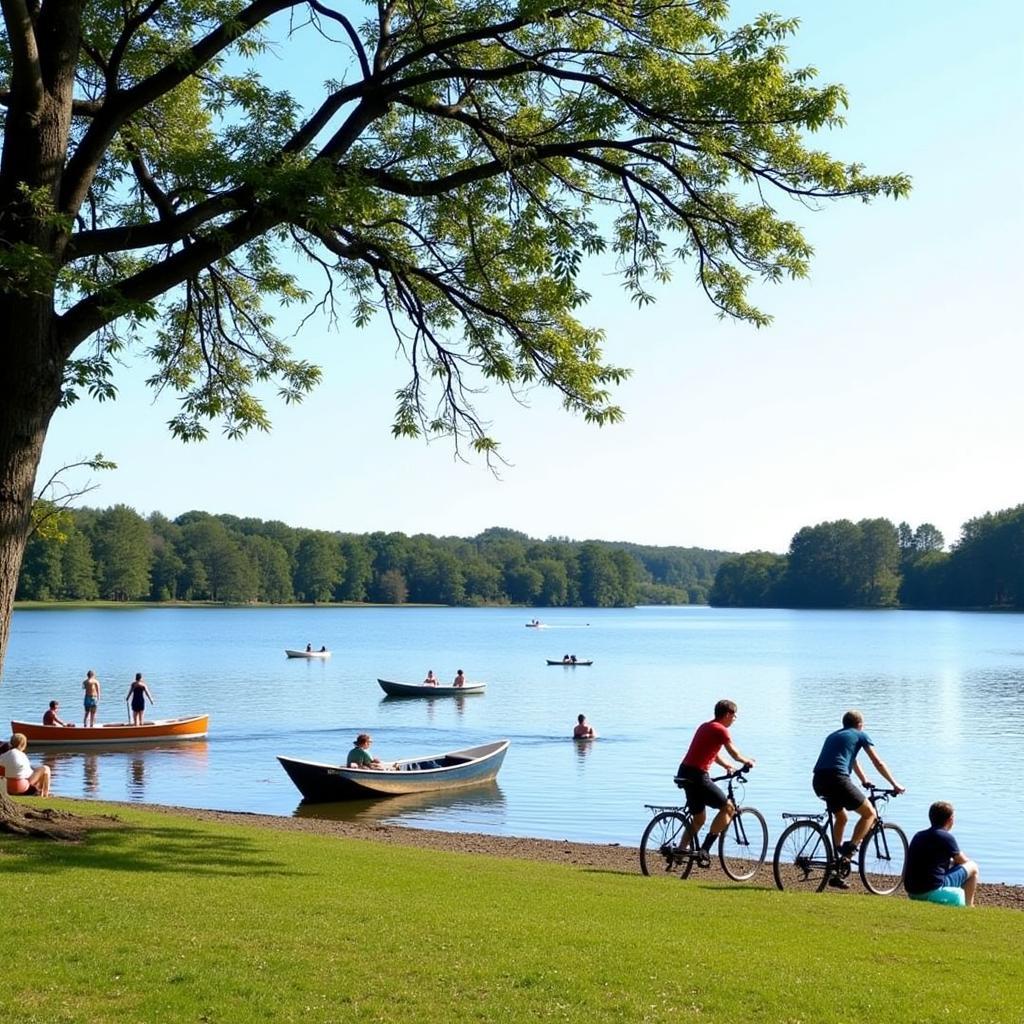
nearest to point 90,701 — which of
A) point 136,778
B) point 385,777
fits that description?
point 136,778

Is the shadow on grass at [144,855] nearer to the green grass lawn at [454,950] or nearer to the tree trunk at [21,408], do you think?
the green grass lawn at [454,950]

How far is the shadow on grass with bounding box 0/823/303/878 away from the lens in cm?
1105

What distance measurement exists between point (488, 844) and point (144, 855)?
830 centimetres

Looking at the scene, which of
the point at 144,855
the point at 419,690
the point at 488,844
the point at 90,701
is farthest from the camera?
the point at 419,690

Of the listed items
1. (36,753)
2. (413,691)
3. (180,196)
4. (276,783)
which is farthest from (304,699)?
(180,196)

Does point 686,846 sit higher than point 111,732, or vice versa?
point 686,846

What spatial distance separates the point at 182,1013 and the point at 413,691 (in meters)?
49.4

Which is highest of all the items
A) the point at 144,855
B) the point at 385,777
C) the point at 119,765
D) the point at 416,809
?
the point at 144,855

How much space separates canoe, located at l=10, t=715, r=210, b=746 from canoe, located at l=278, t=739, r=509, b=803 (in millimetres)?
10470

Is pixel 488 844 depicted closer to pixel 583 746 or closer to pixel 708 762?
pixel 708 762

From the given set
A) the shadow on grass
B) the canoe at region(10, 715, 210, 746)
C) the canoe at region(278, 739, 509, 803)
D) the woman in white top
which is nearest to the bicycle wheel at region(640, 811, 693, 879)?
the shadow on grass

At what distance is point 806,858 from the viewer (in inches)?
502

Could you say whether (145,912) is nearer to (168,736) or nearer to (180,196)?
(180,196)

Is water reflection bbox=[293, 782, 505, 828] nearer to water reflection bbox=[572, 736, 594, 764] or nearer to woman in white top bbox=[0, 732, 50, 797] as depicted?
woman in white top bbox=[0, 732, 50, 797]
